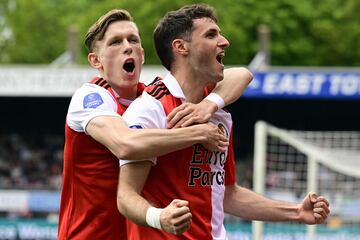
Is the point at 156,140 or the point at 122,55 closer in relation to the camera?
the point at 156,140

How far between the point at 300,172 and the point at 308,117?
9.55 metres

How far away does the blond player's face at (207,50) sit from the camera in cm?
474

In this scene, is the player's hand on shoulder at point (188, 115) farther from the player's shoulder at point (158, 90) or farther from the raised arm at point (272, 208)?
the raised arm at point (272, 208)

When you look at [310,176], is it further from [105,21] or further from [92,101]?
[92,101]

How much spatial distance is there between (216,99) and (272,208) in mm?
750

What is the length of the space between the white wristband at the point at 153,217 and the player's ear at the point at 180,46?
83cm

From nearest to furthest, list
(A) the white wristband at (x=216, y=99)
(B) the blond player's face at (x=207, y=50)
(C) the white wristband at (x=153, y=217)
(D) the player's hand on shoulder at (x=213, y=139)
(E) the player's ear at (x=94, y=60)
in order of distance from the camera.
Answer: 1. (C) the white wristband at (x=153, y=217)
2. (D) the player's hand on shoulder at (x=213, y=139)
3. (B) the blond player's face at (x=207, y=50)
4. (A) the white wristband at (x=216, y=99)
5. (E) the player's ear at (x=94, y=60)

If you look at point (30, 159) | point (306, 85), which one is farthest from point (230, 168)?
point (30, 159)

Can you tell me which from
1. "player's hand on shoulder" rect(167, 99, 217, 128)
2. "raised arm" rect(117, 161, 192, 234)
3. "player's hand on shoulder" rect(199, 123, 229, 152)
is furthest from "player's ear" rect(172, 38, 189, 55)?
"raised arm" rect(117, 161, 192, 234)

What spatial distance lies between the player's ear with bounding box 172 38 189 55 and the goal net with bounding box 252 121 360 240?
7446 millimetres

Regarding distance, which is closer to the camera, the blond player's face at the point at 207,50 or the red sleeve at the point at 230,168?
the blond player's face at the point at 207,50

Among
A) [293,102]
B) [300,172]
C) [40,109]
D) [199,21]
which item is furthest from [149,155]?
[40,109]

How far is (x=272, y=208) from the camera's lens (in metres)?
5.25

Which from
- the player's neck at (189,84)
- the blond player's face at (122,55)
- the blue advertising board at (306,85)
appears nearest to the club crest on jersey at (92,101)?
the blond player's face at (122,55)
